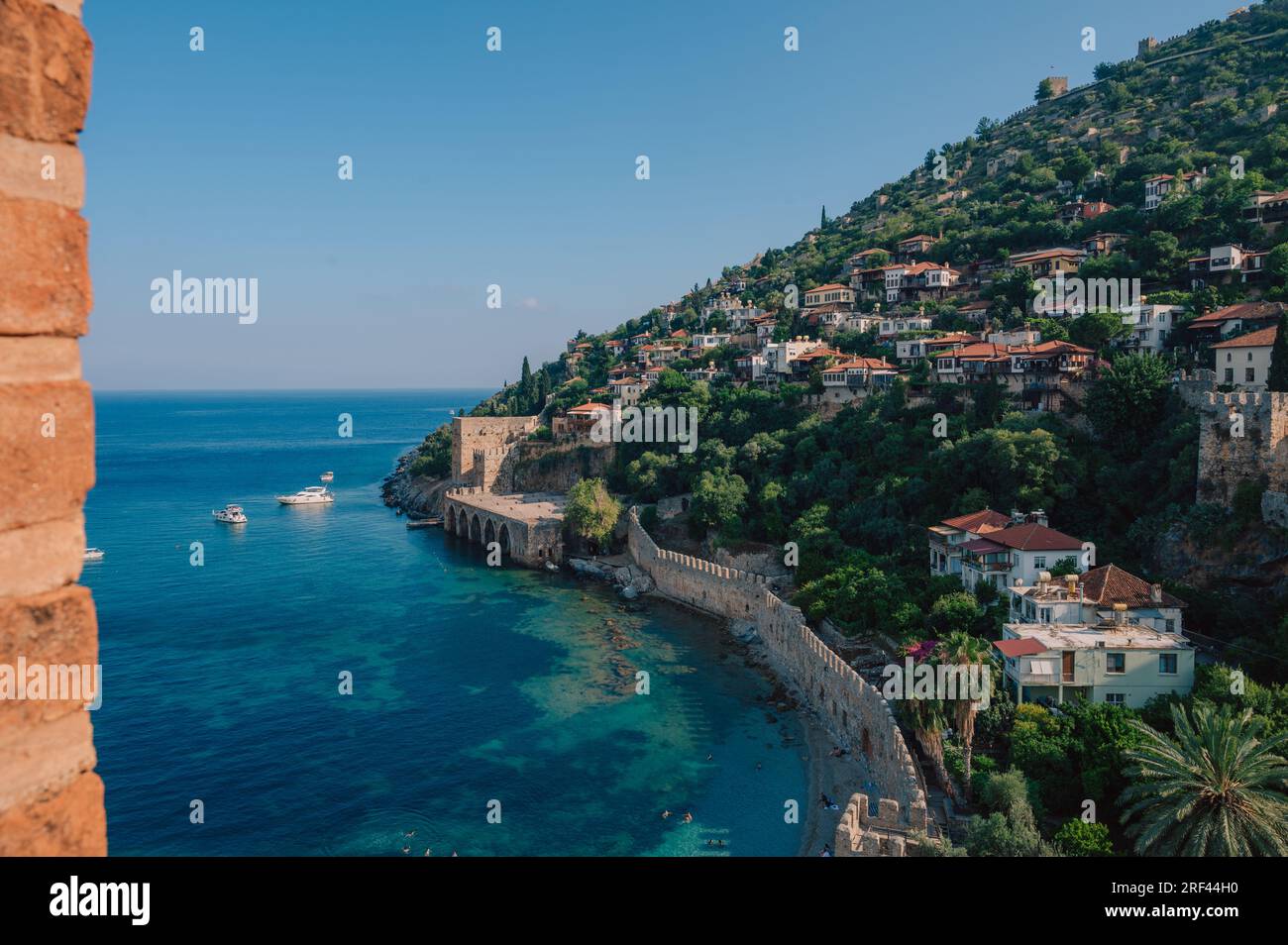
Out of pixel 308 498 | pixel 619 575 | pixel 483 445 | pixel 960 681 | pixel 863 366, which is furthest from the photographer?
pixel 308 498

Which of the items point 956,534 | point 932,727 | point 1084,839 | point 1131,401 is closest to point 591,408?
point 956,534

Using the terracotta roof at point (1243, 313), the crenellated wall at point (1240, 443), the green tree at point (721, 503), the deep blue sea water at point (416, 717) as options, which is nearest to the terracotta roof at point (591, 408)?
the deep blue sea water at point (416, 717)

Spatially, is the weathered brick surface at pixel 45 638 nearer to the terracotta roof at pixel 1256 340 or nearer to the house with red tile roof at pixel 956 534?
the house with red tile roof at pixel 956 534

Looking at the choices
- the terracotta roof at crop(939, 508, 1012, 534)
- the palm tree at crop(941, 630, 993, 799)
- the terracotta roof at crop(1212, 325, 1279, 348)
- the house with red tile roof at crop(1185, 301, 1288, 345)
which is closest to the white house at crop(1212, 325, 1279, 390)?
the terracotta roof at crop(1212, 325, 1279, 348)

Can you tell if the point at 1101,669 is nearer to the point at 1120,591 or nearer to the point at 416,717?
the point at 1120,591
